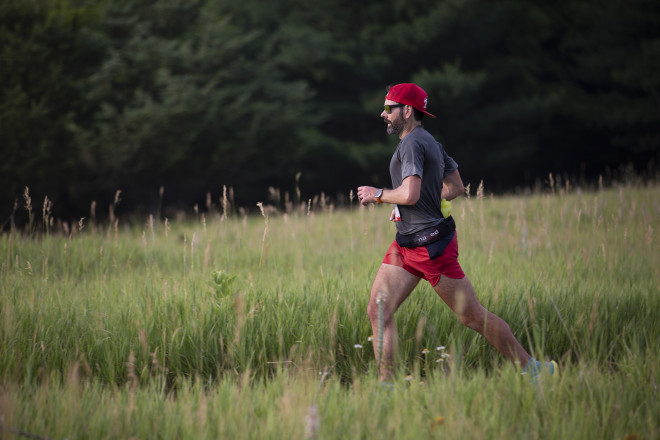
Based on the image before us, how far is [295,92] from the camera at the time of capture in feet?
64.2

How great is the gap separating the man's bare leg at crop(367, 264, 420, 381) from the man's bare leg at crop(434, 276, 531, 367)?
0.68ft

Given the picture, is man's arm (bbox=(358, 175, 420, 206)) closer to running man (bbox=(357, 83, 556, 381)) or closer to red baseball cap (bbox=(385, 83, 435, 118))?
running man (bbox=(357, 83, 556, 381))

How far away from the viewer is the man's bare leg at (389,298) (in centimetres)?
357

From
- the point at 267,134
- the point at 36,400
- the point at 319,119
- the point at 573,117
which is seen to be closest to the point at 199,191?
the point at 267,134

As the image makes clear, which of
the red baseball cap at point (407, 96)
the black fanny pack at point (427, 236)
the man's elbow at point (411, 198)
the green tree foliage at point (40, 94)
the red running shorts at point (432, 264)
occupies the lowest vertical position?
the red running shorts at point (432, 264)

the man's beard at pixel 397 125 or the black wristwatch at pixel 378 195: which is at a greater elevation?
the man's beard at pixel 397 125

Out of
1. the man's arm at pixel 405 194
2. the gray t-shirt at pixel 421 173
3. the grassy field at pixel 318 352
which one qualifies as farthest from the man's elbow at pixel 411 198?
the grassy field at pixel 318 352

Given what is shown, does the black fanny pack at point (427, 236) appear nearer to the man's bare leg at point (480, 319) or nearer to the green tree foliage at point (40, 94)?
the man's bare leg at point (480, 319)

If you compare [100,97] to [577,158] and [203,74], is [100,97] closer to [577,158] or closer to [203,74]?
[203,74]

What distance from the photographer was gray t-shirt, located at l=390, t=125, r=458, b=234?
3504mm

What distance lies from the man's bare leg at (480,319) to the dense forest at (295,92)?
1340cm

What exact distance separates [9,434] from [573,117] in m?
25.7

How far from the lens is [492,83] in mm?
24156

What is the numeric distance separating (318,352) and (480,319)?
43.4 inches
